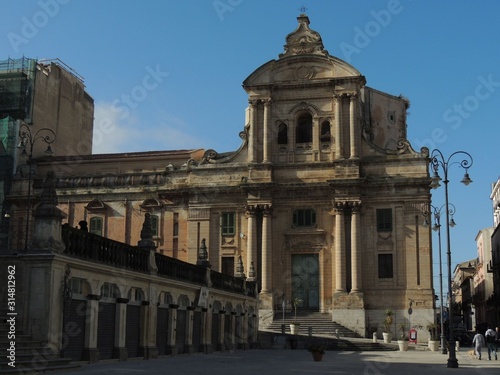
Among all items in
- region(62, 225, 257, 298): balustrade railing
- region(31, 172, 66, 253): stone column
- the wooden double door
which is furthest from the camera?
the wooden double door

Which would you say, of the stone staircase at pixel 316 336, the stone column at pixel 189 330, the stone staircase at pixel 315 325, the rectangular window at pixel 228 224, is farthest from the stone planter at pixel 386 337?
the stone column at pixel 189 330

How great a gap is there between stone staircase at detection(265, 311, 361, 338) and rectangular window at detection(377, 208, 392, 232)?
735 cm

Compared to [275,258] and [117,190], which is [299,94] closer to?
[275,258]

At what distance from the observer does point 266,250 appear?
52031mm

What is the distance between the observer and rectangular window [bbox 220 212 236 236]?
53.8 metres

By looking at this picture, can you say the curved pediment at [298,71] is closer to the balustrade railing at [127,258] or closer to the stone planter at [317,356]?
the balustrade railing at [127,258]

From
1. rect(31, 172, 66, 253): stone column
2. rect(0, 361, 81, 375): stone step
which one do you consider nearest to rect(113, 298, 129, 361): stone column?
rect(0, 361, 81, 375): stone step

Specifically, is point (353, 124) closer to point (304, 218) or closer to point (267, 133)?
point (267, 133)

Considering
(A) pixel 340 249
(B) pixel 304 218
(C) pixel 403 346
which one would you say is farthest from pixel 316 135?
(C) pixel 403 346

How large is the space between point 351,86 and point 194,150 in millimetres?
14305

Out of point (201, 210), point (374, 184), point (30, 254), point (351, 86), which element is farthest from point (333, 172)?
point (30, 254)

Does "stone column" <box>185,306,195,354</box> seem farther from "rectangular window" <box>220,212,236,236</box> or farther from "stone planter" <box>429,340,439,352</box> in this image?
"rectangular window" <box>220,212,236,236</box>

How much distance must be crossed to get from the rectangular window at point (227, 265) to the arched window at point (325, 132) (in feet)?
37.2

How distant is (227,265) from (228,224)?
121 inches
